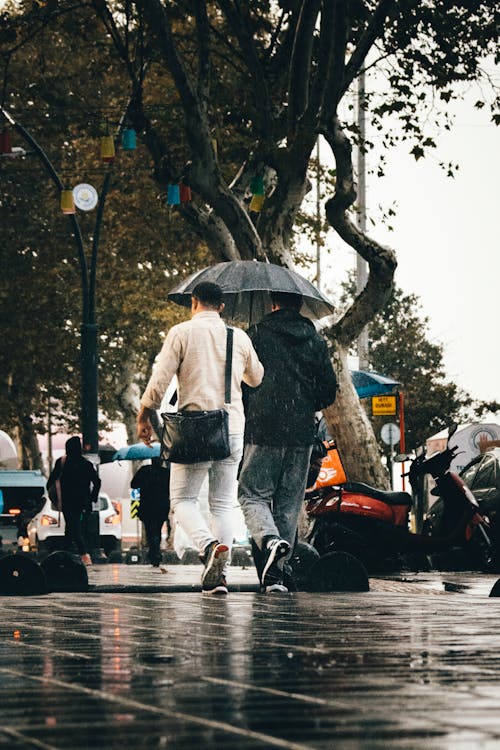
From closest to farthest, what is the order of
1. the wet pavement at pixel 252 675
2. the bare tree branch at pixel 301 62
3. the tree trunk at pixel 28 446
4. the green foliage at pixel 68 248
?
the wet pavement at pixel 252 675
the bare tree branch at pixel 301 62
the green foliage at pixel 68 248
the tree trunk at pixel 28 446

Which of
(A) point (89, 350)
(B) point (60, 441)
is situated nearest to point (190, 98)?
(A) point (89, 350)

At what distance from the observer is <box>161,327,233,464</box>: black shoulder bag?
10008 millimetres

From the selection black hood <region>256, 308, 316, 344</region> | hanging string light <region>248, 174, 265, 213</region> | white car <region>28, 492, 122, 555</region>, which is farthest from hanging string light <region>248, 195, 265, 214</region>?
black hood <region>256, 308, 316, 344</region>

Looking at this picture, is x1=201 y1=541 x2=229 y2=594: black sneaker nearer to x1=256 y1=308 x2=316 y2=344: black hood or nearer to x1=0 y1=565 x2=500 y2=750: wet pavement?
x1=0 y1=565 x2=500 y2=750: wet pavement

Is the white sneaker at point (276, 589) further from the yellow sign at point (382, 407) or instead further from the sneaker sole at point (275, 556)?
the yellow sign at point (382, 407)

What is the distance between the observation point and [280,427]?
1071cm

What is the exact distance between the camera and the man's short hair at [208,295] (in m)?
10.6

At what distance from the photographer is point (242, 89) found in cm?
2530

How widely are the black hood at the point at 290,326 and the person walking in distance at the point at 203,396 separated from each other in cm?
54

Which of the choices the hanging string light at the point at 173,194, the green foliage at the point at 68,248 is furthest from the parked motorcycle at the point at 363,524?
the green foliage at the point at 68,248

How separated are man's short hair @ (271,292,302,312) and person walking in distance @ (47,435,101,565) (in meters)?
11.4

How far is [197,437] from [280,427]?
87 centimetres

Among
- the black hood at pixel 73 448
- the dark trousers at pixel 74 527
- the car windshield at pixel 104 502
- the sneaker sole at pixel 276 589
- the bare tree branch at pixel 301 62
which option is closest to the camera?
the sneaker sole at pixel 276 589

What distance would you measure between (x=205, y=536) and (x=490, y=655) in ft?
14.4
